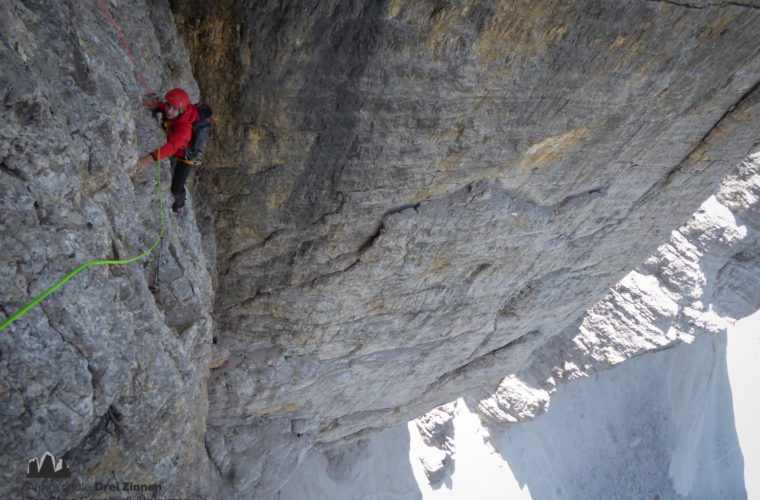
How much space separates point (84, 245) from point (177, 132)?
5.36 feet

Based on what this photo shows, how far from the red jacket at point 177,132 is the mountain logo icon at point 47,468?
3.09 meters

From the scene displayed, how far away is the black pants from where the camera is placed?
5254mm

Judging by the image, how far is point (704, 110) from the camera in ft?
23.0

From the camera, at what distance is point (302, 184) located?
6168 mm

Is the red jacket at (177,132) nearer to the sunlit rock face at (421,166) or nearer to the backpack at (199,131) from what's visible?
the backpack at (199,131)

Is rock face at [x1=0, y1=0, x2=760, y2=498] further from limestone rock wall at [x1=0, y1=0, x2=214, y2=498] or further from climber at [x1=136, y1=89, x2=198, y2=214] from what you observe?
climber at [x1=136, y1=89, x2=198, y2=214]

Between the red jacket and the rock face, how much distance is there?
0.53 ft

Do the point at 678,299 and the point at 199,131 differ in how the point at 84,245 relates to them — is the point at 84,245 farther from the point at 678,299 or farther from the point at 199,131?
the point at 678,299

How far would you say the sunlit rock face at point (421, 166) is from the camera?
505 cm

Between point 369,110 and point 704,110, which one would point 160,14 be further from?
point 704,110

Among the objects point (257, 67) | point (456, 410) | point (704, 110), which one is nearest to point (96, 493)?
point (257, 67)

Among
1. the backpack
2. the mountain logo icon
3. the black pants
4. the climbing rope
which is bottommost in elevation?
the mountain logo icon

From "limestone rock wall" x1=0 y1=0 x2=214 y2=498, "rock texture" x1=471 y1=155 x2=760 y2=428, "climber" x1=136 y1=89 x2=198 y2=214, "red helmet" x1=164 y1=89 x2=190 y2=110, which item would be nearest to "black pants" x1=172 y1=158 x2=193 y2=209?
"limestone rock wall" x1=0 y1=0 x2=214 y2=498

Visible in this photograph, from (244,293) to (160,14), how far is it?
14.4ft
